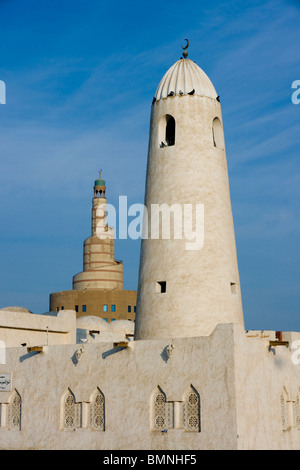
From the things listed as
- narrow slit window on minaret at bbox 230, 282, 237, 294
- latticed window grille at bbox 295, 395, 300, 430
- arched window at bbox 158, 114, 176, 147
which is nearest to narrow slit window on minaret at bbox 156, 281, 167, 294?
narrow slit window on minaret at bbox 230, 282, 237, 294

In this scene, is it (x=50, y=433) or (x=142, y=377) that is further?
(x=50, y=433)

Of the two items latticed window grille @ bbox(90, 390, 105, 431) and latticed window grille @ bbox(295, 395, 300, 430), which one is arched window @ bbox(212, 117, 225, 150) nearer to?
latticed window grille @ bbox(295, 395, 300, 430)

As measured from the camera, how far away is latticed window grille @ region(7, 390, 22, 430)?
22.2 metres

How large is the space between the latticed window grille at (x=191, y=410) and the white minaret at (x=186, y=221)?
2.72 meters

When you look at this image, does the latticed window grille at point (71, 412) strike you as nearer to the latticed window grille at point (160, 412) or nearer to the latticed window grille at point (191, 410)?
the latticed window grille at point (160, 412)

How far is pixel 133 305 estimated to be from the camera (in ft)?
221

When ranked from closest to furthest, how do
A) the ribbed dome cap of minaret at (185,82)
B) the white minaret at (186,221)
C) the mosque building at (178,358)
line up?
the mosque building at (178,358) < the white minaret at (186,221) < the ribbed dome cap of minaret at (185,82)

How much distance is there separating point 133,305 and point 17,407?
45303mm

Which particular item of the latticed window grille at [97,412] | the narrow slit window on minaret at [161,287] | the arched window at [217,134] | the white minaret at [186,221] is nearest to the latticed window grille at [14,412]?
the latticed window grille at [97,412]

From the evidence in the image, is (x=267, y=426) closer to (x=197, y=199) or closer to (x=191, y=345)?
(x=191, y=345)

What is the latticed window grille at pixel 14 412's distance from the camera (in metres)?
22.2

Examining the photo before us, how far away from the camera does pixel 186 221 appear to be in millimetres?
21812

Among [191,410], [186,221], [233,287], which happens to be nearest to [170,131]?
[186,221]

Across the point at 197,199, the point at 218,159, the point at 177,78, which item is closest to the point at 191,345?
the point at 197,199
